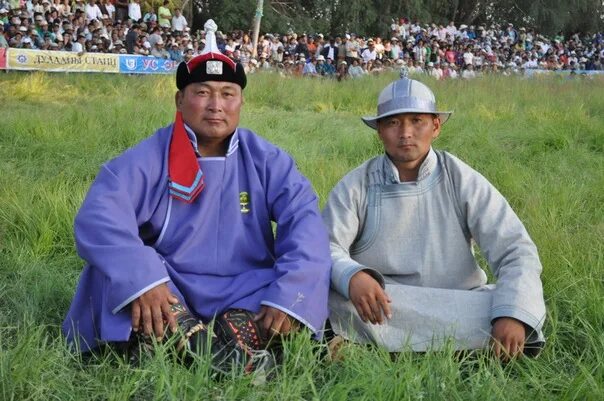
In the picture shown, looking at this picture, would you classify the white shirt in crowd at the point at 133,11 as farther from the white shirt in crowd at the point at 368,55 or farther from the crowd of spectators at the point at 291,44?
the white shirt in crowd at the point at 368,55

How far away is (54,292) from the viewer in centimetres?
315

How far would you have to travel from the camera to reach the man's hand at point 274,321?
2.42 metres

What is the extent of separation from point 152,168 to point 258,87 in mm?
8350

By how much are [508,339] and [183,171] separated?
1.33m

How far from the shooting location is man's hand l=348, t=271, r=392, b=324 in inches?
99.5

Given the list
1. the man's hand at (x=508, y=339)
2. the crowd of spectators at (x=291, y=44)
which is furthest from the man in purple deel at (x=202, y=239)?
the crowd of spectators at (x=291, y=44)

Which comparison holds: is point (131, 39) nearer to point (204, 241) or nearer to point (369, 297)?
point (204, 241)

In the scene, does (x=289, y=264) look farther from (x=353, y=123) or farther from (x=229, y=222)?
(x=353, y=123)

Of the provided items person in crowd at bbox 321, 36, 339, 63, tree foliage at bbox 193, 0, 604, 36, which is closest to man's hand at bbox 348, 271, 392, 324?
person in crowd at bbox 321, 36, 339, 63

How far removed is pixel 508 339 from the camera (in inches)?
95.8

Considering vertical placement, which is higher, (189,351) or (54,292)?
(189,351)

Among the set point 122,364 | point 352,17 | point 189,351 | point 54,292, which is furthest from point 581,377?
point 352,17

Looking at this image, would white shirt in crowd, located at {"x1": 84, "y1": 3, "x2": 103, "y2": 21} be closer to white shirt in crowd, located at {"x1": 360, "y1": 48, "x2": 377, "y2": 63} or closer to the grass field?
the grass field

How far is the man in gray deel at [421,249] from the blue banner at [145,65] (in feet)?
35.1
